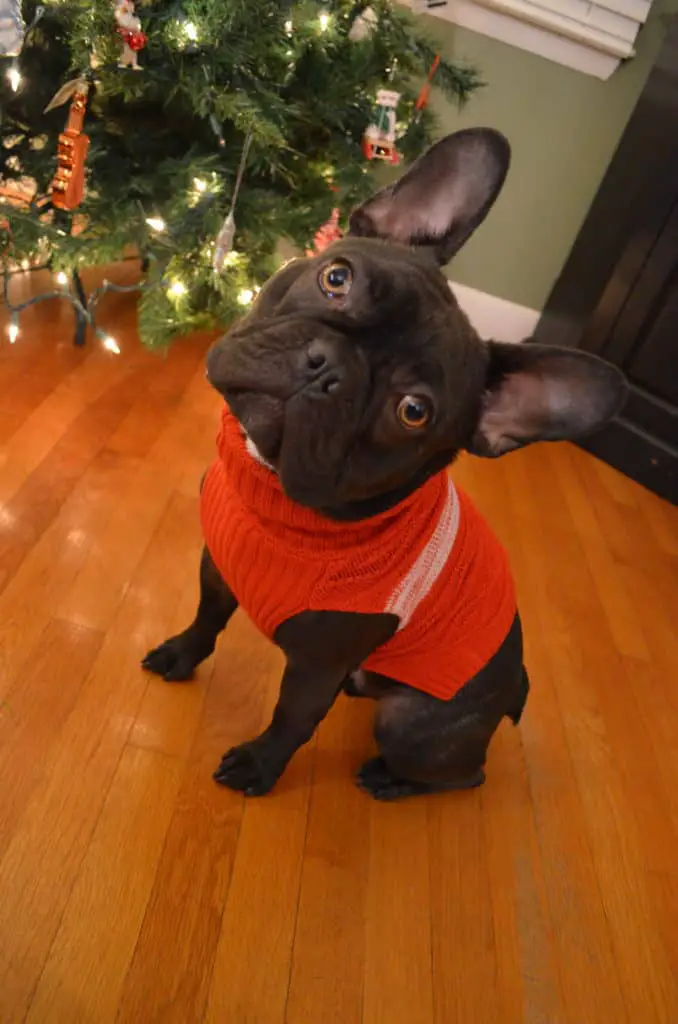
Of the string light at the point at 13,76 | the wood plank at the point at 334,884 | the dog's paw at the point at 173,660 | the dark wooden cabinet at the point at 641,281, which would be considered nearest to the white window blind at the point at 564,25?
the dark wooden cabinet at the point at 641,281

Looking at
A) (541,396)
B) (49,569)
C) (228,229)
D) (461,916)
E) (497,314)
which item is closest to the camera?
(541,396)

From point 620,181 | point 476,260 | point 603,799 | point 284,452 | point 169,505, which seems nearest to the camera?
point 284,452

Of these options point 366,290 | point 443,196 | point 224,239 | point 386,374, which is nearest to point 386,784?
point 386,374

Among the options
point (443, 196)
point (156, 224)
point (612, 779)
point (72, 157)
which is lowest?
point (612, 779)

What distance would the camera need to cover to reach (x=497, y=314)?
354 cm

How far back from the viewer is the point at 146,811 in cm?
138

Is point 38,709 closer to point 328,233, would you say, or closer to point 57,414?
point 57,414

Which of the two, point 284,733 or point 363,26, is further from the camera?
point 363,26

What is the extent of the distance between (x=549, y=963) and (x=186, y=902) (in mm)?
747

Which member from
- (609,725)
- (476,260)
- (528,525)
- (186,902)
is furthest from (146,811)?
(476,260)

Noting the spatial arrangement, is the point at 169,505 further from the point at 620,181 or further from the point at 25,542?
the point at 620,181

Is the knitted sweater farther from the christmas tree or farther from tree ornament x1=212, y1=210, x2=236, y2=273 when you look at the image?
the christmas tree

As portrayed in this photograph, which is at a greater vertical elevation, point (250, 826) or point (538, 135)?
point (538, 135)

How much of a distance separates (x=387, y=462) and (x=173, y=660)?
86 cm
